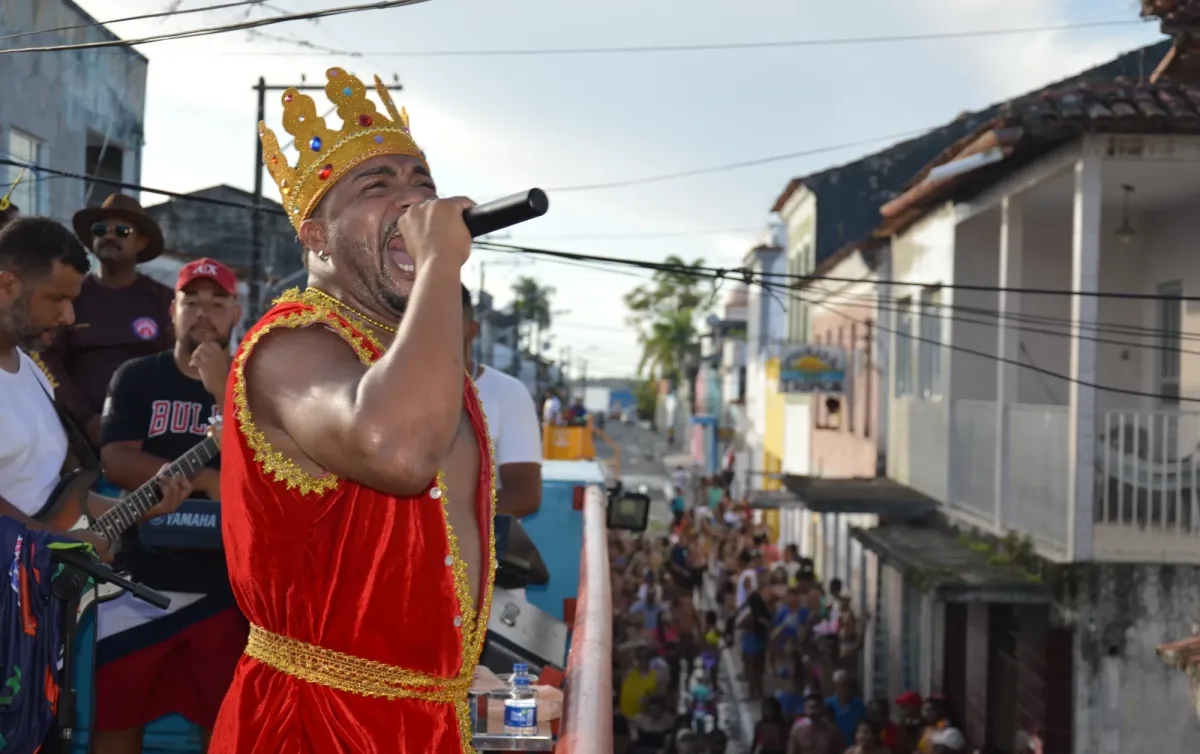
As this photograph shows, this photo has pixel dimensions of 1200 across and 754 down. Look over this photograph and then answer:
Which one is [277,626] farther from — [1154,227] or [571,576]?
[1154,227]

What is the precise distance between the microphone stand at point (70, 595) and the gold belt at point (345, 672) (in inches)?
40.6

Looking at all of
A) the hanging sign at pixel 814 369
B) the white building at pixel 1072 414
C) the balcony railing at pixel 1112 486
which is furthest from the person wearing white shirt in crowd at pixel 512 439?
the hanging sign at pixel 814 369

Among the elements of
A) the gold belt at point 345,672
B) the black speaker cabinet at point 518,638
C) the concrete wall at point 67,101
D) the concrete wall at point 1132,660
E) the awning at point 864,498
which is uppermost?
the concrete wall at point 67,101

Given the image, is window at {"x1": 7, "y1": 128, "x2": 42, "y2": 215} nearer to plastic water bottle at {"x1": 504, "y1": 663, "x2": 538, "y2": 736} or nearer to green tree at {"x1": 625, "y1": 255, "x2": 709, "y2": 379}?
plastic water bottle at {"x1": 504, "y1": 663, "x2": 538, "y2": 736}

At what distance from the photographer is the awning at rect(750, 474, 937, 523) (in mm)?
14992

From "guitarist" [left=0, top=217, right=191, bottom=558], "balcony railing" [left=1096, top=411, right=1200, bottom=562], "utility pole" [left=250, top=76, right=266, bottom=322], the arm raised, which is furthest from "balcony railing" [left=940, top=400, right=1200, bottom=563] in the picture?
"utility pole" [left=250, top=76, right=266, bottom=322]

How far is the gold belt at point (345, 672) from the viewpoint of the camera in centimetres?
220

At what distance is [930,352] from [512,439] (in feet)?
37.8

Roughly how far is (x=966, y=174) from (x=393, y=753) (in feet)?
35.7

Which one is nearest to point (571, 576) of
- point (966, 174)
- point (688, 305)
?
point (966, 174)

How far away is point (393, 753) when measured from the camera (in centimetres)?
221

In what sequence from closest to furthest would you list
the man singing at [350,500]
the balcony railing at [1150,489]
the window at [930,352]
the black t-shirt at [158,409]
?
the man singing at [350,500]
the black t-shirt at [158,409]
the balcony railing at [1150,489]
the window at [930,352]

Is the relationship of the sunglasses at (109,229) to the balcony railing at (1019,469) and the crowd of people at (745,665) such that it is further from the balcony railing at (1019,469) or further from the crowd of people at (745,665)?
the balcony railing at (1019,469)

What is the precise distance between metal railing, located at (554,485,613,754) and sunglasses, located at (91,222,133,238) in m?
2.81
